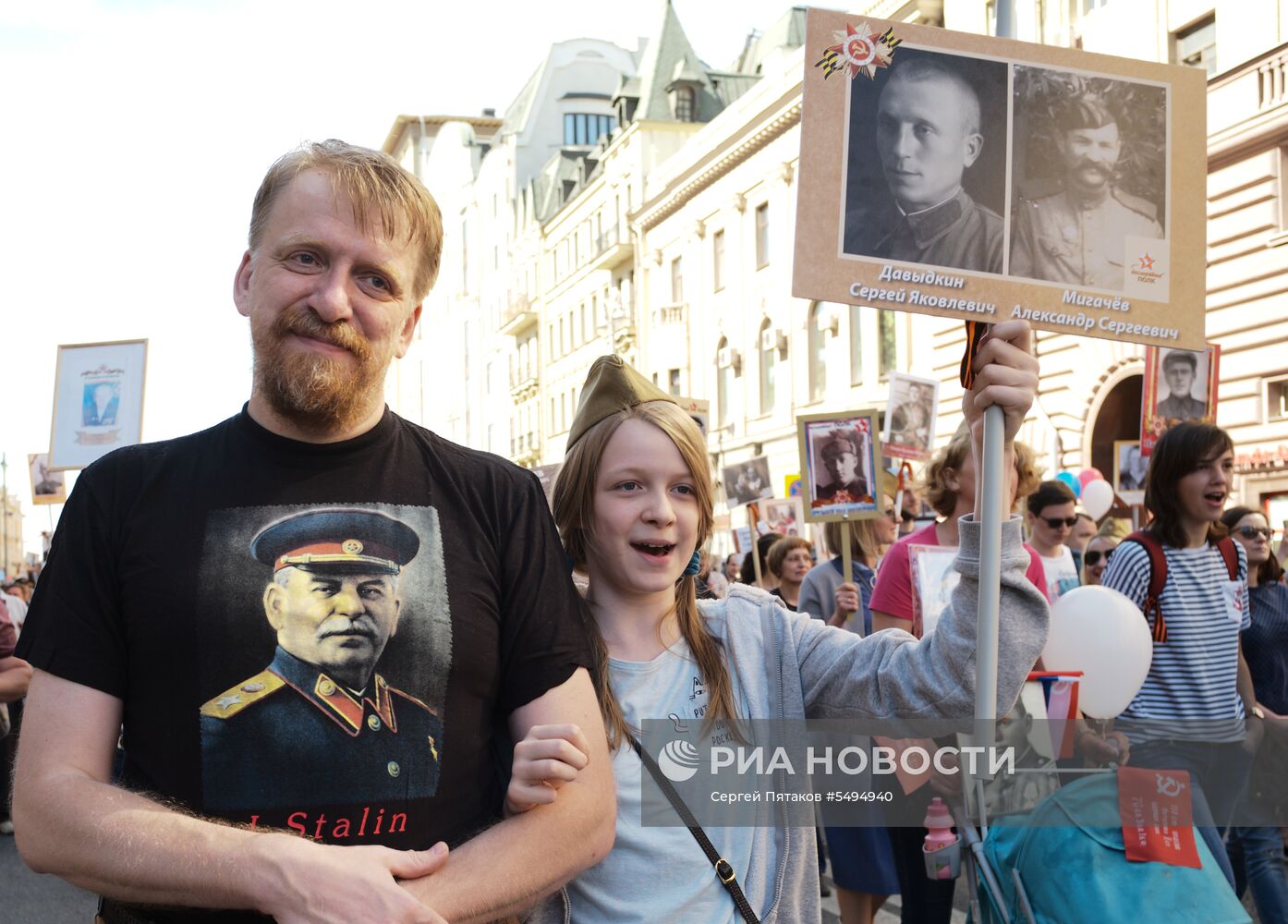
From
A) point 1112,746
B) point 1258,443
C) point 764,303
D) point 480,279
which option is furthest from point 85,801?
point 480,279

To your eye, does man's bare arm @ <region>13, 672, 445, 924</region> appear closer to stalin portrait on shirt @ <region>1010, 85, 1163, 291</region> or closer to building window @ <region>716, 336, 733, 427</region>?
stalin portrait on shirt @ <region>1010, 85, 1163, 291</region>

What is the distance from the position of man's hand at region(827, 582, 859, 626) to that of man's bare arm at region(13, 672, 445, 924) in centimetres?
543

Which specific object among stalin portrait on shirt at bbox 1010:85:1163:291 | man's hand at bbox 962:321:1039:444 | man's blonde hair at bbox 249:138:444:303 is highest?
stalin portrait on shirt at bbox 1010:85:1163:291

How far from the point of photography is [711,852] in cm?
271

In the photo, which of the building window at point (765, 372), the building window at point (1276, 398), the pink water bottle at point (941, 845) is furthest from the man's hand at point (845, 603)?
the building window at point (765, 372)

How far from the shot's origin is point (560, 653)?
7.86 feet

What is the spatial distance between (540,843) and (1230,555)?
4.14 meters

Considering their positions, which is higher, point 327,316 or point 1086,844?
point 327,316

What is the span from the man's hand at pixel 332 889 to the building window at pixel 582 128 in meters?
66.7

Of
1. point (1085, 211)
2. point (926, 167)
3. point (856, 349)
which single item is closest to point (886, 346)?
point (856, 349)

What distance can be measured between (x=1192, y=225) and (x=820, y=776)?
1.57 meters

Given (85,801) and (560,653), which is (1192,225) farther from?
(85,801)

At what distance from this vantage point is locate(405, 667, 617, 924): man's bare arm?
2.13 metres

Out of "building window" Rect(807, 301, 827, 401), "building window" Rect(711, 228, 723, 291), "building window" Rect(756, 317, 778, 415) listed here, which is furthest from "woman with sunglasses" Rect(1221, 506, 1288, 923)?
"building window" Rect(711, 228, 723, 291)
